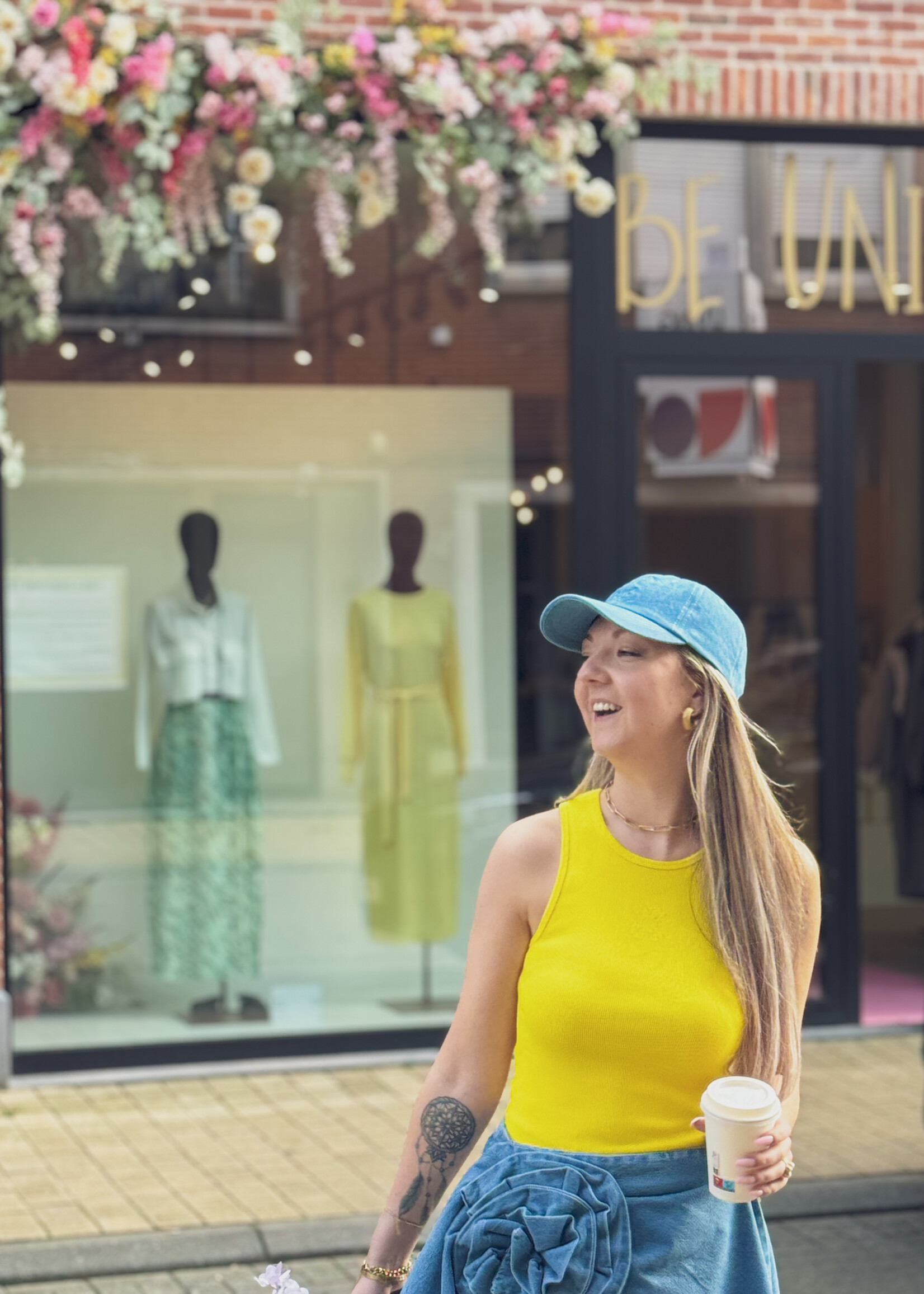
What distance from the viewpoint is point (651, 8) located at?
7.28 m

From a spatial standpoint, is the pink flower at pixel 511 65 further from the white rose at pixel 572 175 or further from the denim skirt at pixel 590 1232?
the denim skirt at pixel 590 1232

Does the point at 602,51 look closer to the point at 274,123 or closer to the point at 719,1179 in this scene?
the point at 274,123

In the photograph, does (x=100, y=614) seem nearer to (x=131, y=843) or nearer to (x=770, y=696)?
(x=131, y=843)

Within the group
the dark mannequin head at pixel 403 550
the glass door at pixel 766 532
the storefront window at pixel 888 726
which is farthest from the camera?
the storefront window at pixel 888 726

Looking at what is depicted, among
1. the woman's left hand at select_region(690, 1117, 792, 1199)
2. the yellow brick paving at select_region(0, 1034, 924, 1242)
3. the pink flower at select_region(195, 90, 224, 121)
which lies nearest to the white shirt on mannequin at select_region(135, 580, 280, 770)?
the yellow brick paving at select_region(0, 1034, 924, 1242)

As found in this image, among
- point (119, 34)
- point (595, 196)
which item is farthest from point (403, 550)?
point (119, 34)

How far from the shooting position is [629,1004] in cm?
242

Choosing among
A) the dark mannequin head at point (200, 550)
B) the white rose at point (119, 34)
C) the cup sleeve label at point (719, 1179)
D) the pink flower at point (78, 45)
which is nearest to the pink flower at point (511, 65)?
the white rose at point (119, 34)

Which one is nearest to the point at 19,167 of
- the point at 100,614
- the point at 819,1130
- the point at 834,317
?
the point at 100,614

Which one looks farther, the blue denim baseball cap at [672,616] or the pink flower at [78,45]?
the pink flower at [78,45]

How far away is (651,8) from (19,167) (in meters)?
Result: 2.69

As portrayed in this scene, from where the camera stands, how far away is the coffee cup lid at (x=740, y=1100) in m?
2.24

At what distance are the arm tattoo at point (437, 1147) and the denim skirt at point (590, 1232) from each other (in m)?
0.09

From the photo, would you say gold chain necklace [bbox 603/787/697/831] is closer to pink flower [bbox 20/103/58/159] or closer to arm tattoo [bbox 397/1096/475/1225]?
arm tattoo [bbox 397/1096/475/1225]
